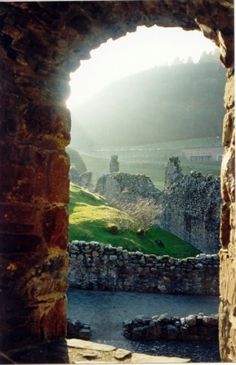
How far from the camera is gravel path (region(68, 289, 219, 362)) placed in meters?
9.46

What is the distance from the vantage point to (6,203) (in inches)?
134

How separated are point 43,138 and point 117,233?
16349 mm

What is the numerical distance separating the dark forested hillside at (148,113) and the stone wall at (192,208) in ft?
172

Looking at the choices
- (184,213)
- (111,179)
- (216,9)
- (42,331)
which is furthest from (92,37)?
(111,179)

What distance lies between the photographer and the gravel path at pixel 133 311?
31.0 feet

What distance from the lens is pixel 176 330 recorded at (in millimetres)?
10055

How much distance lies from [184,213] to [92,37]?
70.2 feet

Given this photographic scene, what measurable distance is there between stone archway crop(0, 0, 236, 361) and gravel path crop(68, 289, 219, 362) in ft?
19.8

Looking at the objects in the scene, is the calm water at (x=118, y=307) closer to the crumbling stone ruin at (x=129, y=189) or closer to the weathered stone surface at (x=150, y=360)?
the weathered stone surface at (x=150, y=360)

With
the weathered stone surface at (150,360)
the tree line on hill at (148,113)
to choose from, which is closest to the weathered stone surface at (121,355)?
the weathered stone surface at (150,360)

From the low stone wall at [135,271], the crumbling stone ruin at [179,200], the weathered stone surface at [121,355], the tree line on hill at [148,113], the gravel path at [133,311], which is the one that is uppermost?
the tree line on hill at [148,113]

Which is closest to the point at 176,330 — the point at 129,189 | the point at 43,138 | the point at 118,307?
the point at 118,307

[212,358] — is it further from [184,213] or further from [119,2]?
[184,213]

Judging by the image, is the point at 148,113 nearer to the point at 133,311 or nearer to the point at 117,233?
the point at 117,233
